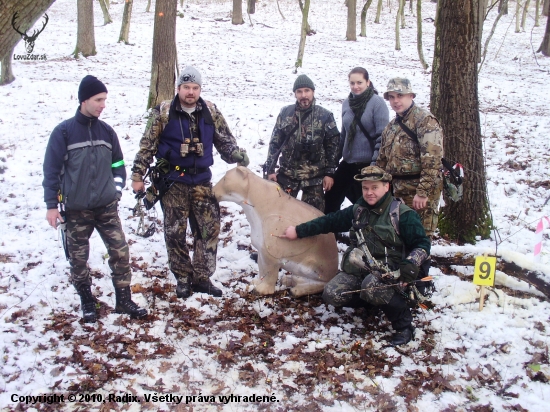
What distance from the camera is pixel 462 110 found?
5832 mm

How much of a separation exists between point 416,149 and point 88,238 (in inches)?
134

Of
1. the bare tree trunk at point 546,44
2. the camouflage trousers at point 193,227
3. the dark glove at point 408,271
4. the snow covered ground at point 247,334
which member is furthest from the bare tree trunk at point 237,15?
the dark glove at point 408,271

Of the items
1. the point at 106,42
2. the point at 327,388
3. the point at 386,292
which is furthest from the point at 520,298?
the point at 106,42

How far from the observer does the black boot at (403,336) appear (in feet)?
13.9

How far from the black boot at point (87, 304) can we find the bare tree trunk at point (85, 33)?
52.0ft

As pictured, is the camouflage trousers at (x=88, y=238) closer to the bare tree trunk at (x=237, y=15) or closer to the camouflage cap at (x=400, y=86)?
the camouflage cap at (x=400, y=86)

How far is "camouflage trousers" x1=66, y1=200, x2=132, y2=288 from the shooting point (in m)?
4.33

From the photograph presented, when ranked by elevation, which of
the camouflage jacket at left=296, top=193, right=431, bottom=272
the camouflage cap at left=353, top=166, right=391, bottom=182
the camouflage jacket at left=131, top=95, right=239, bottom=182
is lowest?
the camouflage jacket at left=296, top=193, right=431, bottom=272

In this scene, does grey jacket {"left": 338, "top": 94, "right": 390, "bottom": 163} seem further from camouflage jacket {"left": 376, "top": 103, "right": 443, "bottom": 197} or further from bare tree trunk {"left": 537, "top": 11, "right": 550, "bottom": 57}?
bare tree trunk {"left": 537, "top": 11, "right": 550, "bottom": 57}

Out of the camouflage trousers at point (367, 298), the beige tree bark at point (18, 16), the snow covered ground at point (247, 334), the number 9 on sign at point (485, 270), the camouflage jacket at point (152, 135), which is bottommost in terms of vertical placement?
the snow covered ground at point (247, 334)

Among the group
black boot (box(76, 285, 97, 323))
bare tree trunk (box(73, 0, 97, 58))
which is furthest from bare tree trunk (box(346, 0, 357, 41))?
black boot (box(76, 285, 97, 323))

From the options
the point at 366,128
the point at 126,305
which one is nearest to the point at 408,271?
the point at 366,128

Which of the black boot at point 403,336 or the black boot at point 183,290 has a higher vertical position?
the black boot at point 183,290

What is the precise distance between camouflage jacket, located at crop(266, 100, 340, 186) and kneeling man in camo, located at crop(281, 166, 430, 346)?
3.42 ft
